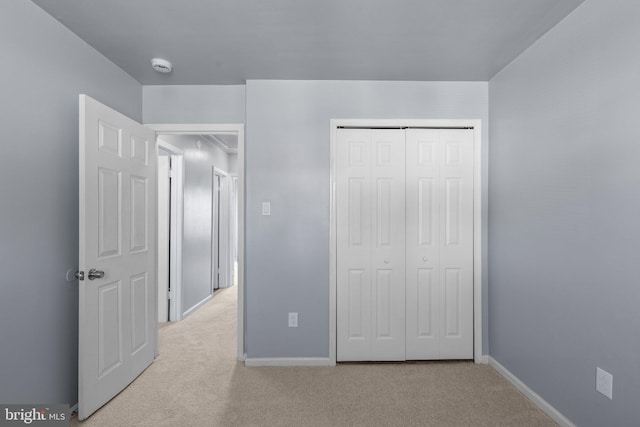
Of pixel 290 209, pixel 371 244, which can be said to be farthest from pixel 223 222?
pixel 371 244

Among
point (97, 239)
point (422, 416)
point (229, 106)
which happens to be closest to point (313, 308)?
point (422, 416)

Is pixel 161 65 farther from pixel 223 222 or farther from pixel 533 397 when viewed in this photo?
pixel 533 397

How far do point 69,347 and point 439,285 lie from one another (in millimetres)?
2746

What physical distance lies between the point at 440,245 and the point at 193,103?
253 cm

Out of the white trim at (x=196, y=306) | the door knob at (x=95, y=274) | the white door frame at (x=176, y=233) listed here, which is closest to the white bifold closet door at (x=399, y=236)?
the door knob at (x=95, y=274)

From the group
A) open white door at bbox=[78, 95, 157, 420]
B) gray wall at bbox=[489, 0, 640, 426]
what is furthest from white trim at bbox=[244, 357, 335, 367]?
gray wall at bbox=[489, 0, 640, 426]

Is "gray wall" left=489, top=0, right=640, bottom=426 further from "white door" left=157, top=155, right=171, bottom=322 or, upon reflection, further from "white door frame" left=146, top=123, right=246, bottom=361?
"white door" left=157, top=155, right=171, bottom=322

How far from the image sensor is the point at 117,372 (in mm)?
2141

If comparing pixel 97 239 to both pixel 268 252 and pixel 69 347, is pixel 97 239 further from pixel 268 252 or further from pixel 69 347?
pixel 268 252

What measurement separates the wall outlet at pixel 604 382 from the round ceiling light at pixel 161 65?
11.1 feet

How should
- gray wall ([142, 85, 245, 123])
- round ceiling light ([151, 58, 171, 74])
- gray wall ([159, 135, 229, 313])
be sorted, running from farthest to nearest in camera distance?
gray wall ([159, 135, 229, 313]) → gray wall ([142, 85, 245, 123]) → round ceiling light ([151, 58, 171, 74])

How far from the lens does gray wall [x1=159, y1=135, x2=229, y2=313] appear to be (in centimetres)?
382

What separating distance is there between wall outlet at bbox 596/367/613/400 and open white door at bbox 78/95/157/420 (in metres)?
2.91

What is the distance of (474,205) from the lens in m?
2.64
